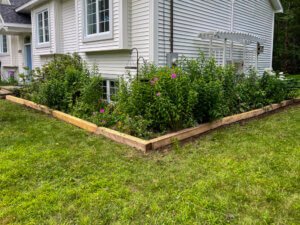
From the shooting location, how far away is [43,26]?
10.7 m

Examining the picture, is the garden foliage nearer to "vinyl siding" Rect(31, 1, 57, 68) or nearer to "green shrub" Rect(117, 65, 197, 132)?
"green shrub" Rect(117, 65, 197, 132)

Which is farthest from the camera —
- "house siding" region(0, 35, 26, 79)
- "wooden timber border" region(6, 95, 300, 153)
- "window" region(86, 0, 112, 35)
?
"house siding" region(0, 35, 26, 79)

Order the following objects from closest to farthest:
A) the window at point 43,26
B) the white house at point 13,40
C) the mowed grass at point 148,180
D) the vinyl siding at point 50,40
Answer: the mowed grass at point 148,180
the vinyl siding at point 50,40
the window at point 43,26
the white house at point 13,40

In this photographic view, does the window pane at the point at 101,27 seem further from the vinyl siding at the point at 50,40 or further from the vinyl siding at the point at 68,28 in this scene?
the vinyl siding at the point at 50,40

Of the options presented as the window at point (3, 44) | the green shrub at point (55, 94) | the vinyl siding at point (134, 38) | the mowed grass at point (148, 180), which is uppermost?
the window at point (3, 44)

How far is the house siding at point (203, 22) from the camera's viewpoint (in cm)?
664

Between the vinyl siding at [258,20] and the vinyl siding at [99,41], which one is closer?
the vinyl siding at [99,41]

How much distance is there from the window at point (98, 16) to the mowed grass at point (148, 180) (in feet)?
11.8

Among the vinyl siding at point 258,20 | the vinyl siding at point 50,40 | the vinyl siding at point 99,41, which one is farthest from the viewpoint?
the vinyl siding at point 50,40

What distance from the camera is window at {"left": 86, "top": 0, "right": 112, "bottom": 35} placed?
23.7 ft

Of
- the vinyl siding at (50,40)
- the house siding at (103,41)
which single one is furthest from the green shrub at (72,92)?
the vinyl siding at (50,40)

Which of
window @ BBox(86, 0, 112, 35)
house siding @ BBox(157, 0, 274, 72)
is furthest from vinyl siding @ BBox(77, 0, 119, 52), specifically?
house siding @ BBox(157, 0, 274, 72)

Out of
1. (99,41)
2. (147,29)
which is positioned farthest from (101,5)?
(147,29)

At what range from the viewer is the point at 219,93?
5.20 meters
